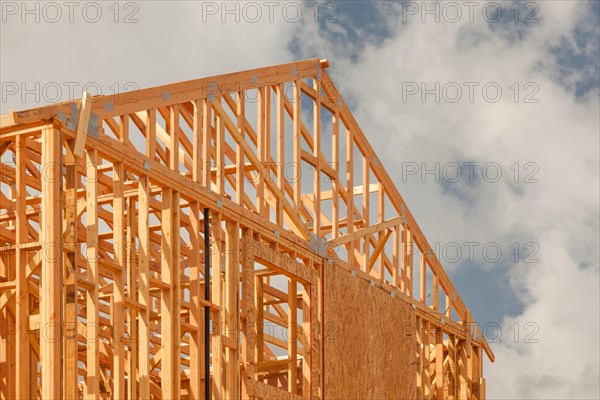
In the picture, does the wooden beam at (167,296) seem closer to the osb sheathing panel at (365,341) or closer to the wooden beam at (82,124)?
the wooden beam at (82,124)

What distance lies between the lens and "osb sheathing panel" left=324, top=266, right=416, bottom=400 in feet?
71.8

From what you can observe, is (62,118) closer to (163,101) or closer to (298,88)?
(163,101)

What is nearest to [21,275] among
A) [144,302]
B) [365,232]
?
Answer: [144,302]

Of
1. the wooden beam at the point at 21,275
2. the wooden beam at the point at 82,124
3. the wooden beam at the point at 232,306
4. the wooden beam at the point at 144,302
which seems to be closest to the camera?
the wooden beam at the point at 82,124

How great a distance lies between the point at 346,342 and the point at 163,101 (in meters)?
6.38

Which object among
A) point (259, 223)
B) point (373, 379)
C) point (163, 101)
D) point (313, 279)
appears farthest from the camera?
point (373, 379)

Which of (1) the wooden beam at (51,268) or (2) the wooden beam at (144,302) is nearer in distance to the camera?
(1) the wooden beam at (51,268)

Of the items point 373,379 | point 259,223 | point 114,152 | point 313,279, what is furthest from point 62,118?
point 373,379

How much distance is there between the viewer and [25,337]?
53.3 ft

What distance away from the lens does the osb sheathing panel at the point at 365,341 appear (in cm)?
2189

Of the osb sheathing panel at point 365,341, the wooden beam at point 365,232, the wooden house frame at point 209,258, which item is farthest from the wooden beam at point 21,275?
the wooden beam at point 365,232

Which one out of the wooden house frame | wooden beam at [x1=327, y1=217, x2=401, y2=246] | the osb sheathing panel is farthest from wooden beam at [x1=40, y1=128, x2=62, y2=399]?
wooden beam at [x1=327, y1=217, x2=401, y2=246]

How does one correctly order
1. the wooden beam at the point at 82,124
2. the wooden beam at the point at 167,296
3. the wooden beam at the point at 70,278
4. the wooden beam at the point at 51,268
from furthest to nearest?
the wooden beam at the point at 167,296 → the wooden beam at the point at 82,124 → the wooden beam at the point at 70,278 → the wooden beam at the point at 51,268

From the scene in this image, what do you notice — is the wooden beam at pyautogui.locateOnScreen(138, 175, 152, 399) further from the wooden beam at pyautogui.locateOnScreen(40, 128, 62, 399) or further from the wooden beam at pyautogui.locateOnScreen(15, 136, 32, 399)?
the wooden beam at pyautogui.locateOnScreen(40, 128, 62, 399)
